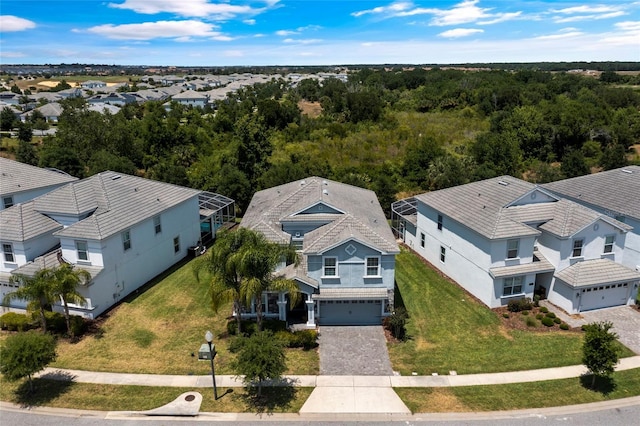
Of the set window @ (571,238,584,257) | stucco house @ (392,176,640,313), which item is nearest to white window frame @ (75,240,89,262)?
stucco house @ (392,176,640,313)

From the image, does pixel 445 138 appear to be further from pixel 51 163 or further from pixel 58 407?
pixel 58 407

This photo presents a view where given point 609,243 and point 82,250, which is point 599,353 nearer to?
point 609,243

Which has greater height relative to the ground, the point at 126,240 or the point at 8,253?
the point at 126,240

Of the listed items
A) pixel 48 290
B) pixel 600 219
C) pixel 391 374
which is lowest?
pixel 391 374

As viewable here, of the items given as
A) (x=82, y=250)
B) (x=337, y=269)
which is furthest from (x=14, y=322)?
(x=337, y=269)

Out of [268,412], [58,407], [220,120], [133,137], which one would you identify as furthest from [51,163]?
[268,412]

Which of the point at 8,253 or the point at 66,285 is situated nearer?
the point at 66,285

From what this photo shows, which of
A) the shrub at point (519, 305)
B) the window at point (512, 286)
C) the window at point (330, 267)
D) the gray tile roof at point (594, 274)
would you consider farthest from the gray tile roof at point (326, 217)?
the gray tile roof at point (594, 274)
